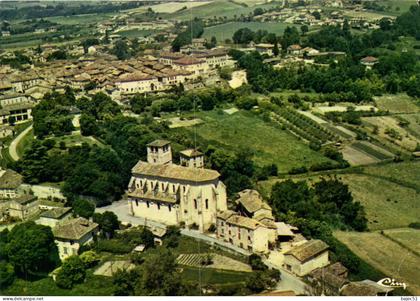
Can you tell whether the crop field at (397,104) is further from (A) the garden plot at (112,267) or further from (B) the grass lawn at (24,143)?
(A) the garden plot at (112,267)

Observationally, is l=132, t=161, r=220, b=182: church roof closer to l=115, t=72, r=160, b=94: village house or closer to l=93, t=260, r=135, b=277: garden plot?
l=93, t=260, r=135, b=277: garden plot

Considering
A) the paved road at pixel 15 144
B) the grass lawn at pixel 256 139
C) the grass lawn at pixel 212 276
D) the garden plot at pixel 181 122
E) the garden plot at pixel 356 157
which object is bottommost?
the garden plot at pixel 356 157

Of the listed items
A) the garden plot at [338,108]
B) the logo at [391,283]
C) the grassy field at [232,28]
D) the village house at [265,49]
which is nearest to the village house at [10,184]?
the logo at [391,283]

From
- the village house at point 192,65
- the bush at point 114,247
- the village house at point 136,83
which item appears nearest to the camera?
the bush at point 114,247

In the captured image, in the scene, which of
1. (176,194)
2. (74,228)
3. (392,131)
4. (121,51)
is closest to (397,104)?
(392,131)

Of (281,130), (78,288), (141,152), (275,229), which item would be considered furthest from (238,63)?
(78,288)

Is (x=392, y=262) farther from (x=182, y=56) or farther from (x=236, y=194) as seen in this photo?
(x=182, y=56)

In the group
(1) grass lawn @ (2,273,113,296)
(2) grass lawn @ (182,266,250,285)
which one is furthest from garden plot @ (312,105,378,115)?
(1) grass lawn @ (2,273,113,296)
